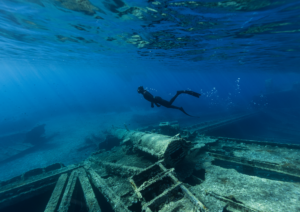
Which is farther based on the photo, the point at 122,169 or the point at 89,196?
the point at 122,169

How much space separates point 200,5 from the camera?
7.37m

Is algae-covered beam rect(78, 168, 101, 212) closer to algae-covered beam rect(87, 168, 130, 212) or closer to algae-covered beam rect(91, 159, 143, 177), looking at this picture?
algae-covered beam rect(87, 168, 130, 212)

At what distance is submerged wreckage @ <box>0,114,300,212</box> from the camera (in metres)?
3.06

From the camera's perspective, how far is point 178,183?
9.50ft

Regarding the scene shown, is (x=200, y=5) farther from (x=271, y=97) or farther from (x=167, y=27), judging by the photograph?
(x=271, y=97)

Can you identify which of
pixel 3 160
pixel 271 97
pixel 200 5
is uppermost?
pixel 200 5

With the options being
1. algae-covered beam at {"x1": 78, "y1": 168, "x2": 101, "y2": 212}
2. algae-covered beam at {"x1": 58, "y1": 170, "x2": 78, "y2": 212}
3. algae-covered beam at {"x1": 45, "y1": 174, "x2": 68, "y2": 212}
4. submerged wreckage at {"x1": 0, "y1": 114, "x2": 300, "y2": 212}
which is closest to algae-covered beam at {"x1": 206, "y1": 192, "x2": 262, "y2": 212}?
submerged wreckage at {"x1": 0, "y1": 114, "x2": 300, "y2": 212}

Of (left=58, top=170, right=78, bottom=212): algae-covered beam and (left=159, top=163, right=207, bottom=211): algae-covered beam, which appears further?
(left=58, top=170, right=78, bottom=212): algae-covered beam

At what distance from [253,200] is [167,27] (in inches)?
427

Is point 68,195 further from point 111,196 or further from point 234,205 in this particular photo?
point 234,205

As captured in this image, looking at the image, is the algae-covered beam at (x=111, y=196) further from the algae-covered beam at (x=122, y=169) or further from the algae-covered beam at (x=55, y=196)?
the algae-covered beam at (x=55, y=196)

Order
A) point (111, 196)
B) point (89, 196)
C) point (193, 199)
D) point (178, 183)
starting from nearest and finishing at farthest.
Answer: point (193, 199), point (178, 183), point (111, 196), point (89, 196)

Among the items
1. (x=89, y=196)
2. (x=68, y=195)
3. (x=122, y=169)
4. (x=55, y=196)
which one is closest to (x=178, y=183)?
(x=122, y=169)

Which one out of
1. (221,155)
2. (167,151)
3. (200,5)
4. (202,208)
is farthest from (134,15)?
(202,208)
